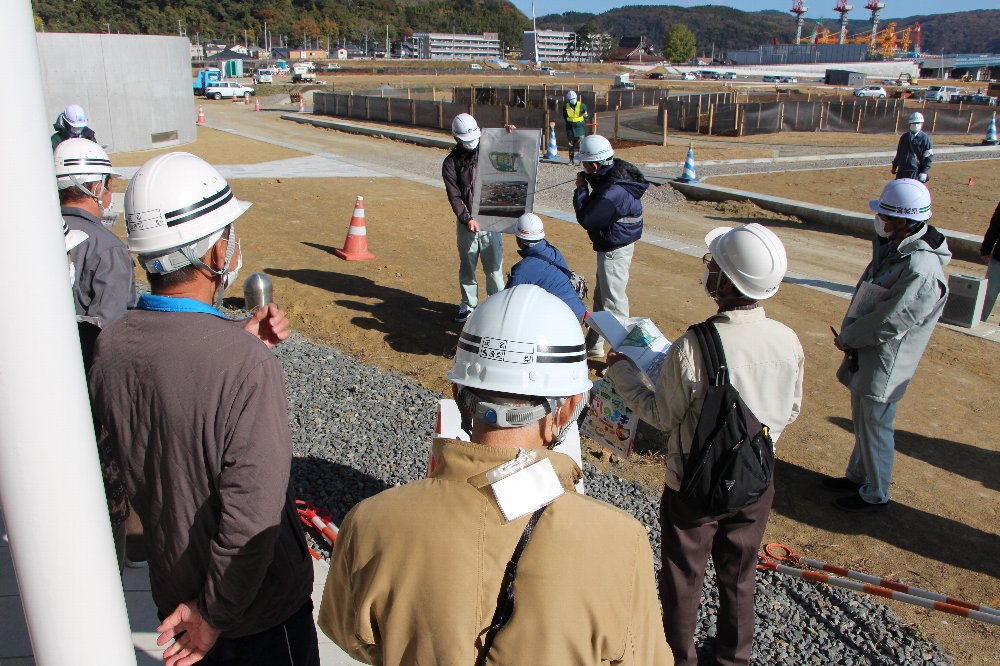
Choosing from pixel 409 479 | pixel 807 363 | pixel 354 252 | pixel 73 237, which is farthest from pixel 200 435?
pixel 354 252

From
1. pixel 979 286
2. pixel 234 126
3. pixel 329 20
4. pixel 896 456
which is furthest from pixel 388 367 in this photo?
pixel 329 20

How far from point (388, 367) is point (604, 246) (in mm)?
2360

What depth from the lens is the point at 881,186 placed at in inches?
717

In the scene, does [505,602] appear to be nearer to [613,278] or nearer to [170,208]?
[170,208]

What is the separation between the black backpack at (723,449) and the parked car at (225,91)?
51.9 m

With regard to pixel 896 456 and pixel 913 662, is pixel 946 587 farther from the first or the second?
pixel 896 456

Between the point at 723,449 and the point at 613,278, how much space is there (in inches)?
172

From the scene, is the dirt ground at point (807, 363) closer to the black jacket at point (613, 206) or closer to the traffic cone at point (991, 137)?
the black jacket at point (613, 206)

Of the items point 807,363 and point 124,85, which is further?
point 124,85

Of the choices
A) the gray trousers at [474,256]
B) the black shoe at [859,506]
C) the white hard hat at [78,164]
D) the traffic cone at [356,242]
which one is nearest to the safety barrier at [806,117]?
the traffic cone at [356,242]

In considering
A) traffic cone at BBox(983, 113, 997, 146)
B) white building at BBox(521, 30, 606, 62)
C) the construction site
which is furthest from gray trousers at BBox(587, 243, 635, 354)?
white building at BBox(521, 30, 606, 62)

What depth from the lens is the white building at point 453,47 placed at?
482ft

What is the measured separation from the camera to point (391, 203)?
15.2 meters

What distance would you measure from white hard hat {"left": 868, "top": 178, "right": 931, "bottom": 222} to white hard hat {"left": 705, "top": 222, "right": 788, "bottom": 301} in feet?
6.60
